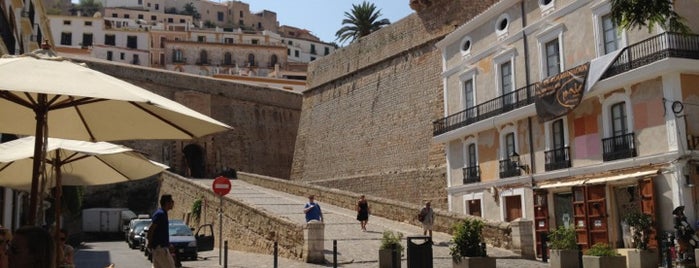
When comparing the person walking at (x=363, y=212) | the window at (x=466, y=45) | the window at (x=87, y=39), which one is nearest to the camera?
the person walking at (x=363, y=212)

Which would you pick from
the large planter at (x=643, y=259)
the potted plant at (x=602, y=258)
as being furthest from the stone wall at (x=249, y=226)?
the large planter at (x=643, y=259)

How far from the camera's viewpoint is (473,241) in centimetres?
1238

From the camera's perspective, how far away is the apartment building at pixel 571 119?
620 inches

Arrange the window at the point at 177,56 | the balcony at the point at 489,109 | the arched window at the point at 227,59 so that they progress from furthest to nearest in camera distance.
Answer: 1. the arched window at the point at 227,59
2. the window at the point at 177,56
3. the balcony at the point at 489,109

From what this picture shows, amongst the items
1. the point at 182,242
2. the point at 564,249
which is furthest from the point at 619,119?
the point at 182,242

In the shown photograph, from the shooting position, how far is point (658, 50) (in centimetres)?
1590

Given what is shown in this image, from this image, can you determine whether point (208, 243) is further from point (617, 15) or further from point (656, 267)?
point (617, 15)

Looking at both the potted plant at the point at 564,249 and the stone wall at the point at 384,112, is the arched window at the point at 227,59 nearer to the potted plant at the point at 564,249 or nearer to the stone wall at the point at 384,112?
the stone wall at the point at 384,112

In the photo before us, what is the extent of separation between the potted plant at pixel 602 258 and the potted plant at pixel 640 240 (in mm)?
1641

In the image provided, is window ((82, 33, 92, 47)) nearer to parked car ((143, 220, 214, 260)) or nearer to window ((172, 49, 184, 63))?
window ((172, 49, 184, 63))

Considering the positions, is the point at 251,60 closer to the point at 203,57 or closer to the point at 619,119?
the point at 203,57

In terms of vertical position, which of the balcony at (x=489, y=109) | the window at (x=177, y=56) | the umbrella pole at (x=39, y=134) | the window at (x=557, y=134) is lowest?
the umbrella pole at (x=39, y=134)

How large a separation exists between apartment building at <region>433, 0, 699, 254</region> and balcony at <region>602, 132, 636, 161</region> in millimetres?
34

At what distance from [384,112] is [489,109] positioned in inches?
470
